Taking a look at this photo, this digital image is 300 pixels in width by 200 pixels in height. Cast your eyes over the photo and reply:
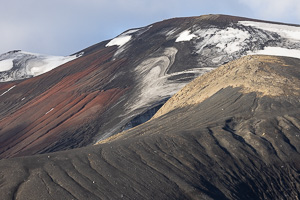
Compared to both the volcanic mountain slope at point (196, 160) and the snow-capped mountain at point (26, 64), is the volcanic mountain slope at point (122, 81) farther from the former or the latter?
the volcanic mountain slope at point (196, 160)

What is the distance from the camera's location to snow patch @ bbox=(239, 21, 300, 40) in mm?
54669

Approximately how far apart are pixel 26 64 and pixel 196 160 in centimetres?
6541

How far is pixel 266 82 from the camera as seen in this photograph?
Result: 32.2 metres

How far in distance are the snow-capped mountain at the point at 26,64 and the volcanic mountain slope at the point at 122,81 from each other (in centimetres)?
1042

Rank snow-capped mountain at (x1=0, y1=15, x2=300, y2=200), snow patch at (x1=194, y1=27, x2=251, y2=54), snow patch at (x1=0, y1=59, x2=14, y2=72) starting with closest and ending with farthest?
snow-capped mountain at (x1=0, y1=15, x2=300, y2=200), snow patch at (x1=194, y1=27, x2=251, y2=54), snow patch at (x1=0, y1=59, x2=14, y2=72)

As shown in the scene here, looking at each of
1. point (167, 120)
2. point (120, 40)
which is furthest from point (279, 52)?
point (120, 40)

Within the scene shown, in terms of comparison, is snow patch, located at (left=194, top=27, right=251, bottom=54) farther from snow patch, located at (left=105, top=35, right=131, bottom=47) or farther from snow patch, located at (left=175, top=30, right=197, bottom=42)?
snow patch, located at (left=105, top=35, right=131, bottom=47)

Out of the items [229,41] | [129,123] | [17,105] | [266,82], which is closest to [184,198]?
[266,82]

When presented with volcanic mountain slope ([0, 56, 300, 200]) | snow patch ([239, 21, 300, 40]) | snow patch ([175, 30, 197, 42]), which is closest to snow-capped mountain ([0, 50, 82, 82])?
snow patch ([175, 30, 197, 42])

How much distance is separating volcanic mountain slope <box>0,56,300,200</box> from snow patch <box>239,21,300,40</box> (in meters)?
24.1

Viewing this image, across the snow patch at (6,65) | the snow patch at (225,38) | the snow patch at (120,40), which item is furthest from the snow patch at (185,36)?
the snow patch at (6,65)

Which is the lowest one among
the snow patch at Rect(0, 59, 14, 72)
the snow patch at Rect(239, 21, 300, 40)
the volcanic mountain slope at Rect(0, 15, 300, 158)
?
the snow patch at Rect(0, 59, 14, 72)

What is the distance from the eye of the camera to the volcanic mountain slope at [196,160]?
19656 mm

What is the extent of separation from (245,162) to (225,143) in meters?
1.72
